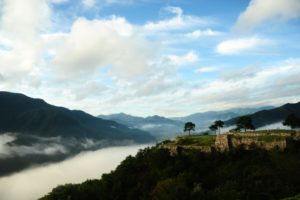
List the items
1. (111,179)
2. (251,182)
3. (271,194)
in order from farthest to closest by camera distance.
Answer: (111,179)
(251,182)
(271,194)

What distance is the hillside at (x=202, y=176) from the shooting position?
122 metres

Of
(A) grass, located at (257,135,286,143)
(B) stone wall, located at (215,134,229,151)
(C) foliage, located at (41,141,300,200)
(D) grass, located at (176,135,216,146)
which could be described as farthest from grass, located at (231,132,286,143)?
(D) grass, located at (176,135,216,146)

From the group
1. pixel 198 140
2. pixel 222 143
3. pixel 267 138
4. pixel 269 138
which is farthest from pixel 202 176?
pixel 198 140

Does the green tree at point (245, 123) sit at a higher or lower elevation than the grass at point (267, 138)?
higher

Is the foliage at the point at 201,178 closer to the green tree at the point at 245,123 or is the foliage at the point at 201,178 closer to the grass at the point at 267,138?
the grass at the point at 267,138

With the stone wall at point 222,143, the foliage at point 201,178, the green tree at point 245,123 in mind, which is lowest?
the foliage at point 201,178

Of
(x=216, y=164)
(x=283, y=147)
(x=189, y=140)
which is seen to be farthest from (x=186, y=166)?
(x=283, y=147)

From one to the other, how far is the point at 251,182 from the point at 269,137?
2364 cm

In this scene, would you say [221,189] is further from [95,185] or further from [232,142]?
[95,185]

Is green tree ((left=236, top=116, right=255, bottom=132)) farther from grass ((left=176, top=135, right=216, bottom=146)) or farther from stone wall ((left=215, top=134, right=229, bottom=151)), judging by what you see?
stone wall ((left=215, top=134, right=229, bottom=151))

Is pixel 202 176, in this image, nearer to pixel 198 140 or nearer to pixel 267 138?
pixel 267 138

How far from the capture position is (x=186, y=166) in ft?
486

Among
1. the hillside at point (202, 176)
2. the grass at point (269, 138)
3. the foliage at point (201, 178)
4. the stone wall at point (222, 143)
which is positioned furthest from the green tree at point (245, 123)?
the foliage at point (201, 178)

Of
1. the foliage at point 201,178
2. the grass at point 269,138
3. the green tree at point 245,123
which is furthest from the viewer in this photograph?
the green tree at point 245,123
